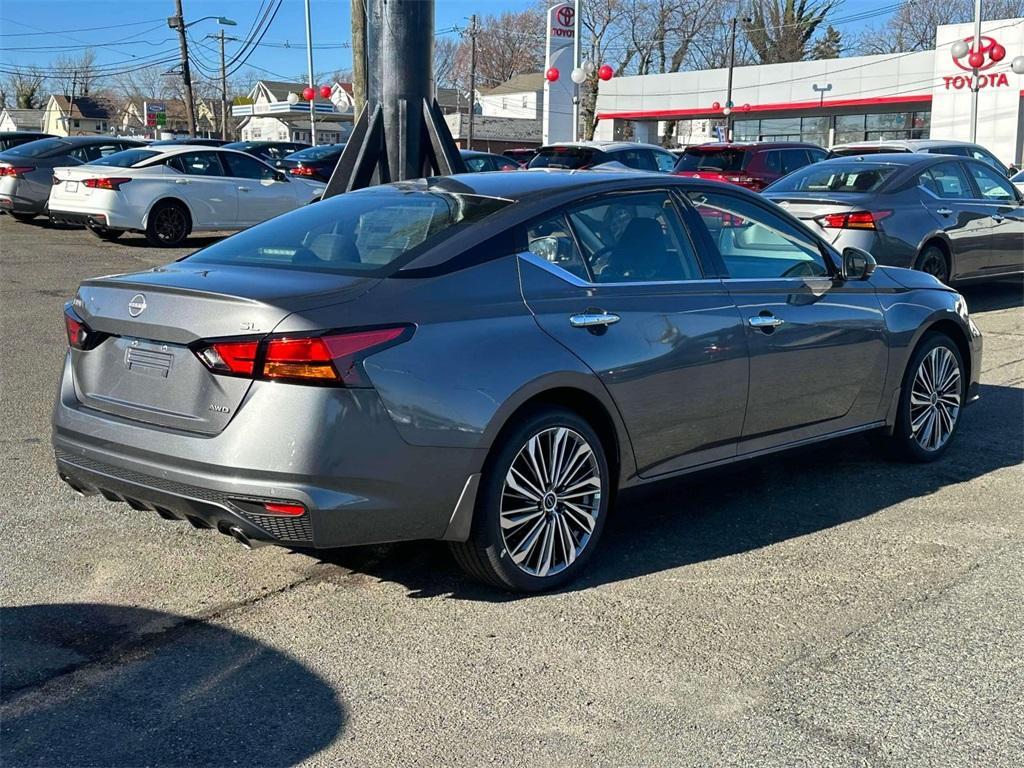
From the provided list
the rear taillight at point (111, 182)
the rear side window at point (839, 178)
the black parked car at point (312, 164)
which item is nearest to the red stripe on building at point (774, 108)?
the black parked car at point (312, 164)

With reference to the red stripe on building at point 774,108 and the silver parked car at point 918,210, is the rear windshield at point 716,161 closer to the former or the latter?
the silver parked car at point 918,210

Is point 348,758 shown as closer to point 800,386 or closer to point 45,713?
point 45,713

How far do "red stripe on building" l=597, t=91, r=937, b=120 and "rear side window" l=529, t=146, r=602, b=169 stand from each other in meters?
28.2

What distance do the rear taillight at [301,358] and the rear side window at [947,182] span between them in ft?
29.7

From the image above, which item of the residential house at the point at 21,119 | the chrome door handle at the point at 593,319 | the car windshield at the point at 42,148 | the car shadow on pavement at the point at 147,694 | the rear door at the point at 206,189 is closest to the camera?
the car shadow on pavement at the point at 147,694

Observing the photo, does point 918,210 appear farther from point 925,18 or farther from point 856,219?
point 925,18

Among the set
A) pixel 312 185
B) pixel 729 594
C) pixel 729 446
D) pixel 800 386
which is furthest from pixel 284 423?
pixel 312 185

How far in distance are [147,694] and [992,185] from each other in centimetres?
1109

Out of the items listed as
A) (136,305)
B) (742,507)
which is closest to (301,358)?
(136,305)

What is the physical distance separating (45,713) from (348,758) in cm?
98

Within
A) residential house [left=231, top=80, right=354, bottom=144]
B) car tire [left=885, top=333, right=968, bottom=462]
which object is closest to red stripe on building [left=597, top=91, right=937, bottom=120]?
residential house [left=231, top=80, right=354, bottom=144]

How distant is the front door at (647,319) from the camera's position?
14.8 feet

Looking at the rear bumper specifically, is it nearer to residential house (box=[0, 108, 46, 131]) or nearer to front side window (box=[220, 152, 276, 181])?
front side window (box=[220, 152, 276, 181])

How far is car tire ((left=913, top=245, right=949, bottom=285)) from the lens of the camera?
11.1m
